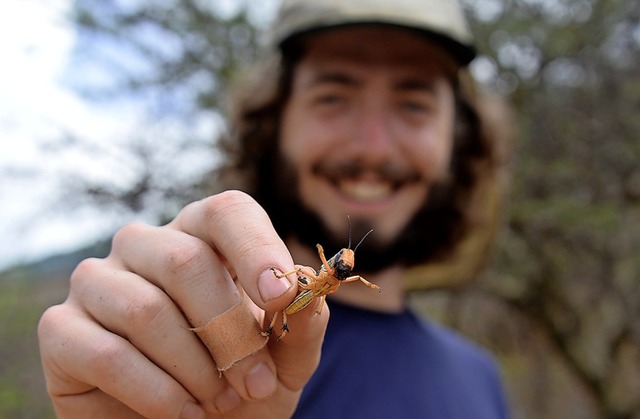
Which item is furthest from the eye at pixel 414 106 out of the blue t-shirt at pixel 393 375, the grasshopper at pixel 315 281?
the grasshopper at pixel 315 281

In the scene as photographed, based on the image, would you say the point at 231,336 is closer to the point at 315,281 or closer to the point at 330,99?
the point at 315,281

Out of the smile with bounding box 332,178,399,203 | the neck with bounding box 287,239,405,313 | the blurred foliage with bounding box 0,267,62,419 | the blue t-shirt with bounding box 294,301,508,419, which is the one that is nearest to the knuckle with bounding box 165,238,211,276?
the blue t-shirt with bounding box 294,301,508,419

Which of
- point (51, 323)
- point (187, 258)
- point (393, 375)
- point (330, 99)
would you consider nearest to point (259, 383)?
point (187, 258)

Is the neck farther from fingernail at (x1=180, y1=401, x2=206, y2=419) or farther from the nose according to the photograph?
fingernail at (x1=180, y1=401, x2=206, y2=419)

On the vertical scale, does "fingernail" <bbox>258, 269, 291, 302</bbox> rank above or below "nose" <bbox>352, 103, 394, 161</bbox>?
above

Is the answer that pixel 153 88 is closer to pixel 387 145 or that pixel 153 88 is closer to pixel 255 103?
pixel 255 103

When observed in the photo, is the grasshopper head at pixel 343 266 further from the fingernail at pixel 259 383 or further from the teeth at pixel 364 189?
the teeth at pixel 364 189

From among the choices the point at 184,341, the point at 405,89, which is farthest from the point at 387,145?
the point at 184,341
